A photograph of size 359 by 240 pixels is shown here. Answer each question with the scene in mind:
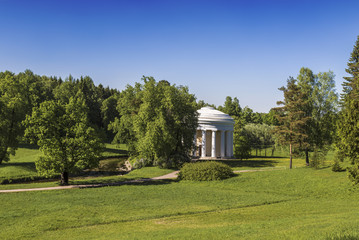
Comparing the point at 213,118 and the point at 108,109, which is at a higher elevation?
the point at 108,109

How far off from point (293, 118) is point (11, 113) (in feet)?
141

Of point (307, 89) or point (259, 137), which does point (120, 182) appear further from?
point (259, 137)

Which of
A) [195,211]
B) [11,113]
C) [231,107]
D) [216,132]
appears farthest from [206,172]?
[231,107]

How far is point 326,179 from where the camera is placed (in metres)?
28.3

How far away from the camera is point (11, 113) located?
44969 millimetres

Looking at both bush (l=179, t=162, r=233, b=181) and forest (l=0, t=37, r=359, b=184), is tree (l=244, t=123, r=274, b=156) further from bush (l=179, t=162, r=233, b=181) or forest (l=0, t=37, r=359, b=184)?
bush (l=179, t=162, r=233, b=181)

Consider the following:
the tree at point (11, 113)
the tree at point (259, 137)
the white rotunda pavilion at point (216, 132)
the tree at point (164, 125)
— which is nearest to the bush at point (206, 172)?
the tree at point (164, 125)

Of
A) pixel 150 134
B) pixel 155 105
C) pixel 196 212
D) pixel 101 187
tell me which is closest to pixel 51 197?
pixel 101 187

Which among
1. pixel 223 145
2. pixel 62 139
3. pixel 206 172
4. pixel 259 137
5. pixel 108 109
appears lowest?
pixel 206 172

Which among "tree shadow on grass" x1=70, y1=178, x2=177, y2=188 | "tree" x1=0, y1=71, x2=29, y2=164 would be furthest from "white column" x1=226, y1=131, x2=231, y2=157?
"tree" x1=0, y1=71, x2=29, y2=164

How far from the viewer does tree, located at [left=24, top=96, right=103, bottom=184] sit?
2847 centimetres

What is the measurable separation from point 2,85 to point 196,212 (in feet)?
143

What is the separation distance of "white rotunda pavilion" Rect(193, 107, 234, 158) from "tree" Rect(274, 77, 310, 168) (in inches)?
720

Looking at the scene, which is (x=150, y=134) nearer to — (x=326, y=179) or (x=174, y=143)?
(x=174, y=143)
